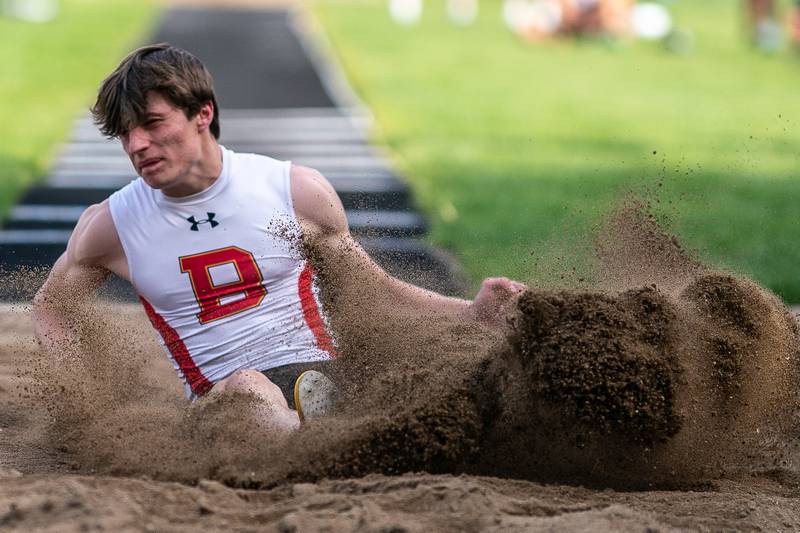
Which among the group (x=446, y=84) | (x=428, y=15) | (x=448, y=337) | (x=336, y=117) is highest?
(x=428, y=15)

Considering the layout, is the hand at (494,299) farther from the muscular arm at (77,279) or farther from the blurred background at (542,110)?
the muscular arm at (77,279)

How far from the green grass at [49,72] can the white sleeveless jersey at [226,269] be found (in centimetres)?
460

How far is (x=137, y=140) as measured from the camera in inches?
163

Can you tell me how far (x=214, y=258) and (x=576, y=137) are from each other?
8583 millimetres

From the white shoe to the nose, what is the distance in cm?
101

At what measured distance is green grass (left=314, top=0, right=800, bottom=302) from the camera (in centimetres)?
813

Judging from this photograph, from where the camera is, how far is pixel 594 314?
141 inches

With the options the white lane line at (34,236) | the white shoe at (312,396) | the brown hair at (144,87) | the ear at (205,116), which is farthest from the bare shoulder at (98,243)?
the white lane line at (34,236)

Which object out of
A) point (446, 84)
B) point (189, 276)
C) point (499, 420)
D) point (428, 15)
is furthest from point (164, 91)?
point (428, 15)

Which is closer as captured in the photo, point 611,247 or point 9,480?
point 9,480

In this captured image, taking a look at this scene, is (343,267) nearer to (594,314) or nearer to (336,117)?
(594,314)

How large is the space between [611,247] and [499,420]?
3.67ft

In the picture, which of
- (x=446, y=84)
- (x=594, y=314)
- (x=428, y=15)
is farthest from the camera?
(x=428, y=15)

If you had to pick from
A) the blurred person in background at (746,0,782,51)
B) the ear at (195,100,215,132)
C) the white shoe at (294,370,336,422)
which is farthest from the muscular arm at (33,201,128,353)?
the blurred person in background at (746,0,782,51)
